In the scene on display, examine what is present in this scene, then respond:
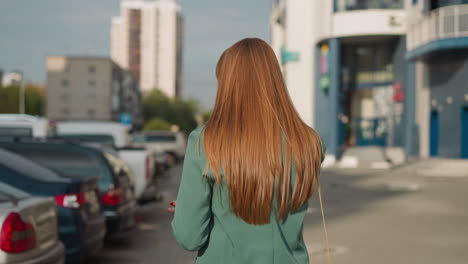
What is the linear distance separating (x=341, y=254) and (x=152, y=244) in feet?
8.92

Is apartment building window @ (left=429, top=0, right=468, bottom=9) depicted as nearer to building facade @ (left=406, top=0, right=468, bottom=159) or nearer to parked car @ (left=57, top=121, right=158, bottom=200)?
building facade @ (left=406, top=0, right=468, bottom=159)

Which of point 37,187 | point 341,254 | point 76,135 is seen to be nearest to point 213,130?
point 37,187

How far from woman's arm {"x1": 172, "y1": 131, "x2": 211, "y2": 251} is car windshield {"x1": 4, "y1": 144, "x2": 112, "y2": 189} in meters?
6.52

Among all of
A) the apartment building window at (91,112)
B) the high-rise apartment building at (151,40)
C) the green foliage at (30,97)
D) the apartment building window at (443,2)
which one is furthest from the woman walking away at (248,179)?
the high-rise apartment building at (151,40)

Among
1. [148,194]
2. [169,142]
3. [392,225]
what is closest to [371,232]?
[392,225]

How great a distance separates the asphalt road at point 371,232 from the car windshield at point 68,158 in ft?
3.60

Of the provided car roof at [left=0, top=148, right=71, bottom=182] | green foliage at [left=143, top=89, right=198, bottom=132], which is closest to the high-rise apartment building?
green foliage at [left=143, top=89, right=198, bottom=132]

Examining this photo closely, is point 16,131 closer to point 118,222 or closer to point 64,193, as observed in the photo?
point 118,222

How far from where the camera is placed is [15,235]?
4.58 meters

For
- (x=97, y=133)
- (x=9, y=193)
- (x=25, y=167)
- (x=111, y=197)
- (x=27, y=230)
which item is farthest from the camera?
(x=97, y=133)

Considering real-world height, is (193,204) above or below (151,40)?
below

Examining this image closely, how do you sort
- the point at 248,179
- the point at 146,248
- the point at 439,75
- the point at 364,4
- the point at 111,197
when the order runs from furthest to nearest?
the point at 364,4 < the point at 439,75 < the point at 146,248 < the point at 111,197 < the point at 248,179

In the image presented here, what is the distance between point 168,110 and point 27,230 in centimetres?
12153

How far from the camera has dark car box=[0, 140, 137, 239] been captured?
8336 mm
